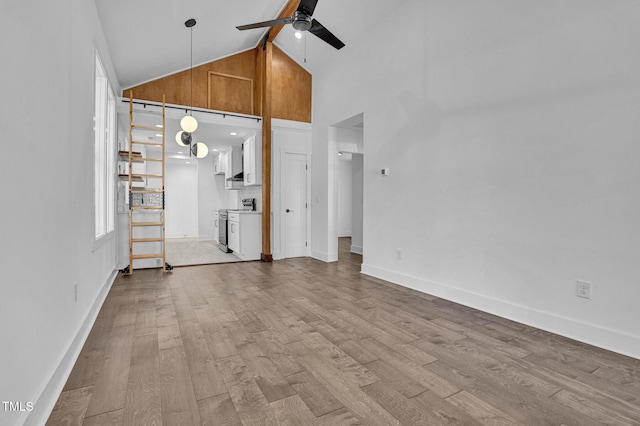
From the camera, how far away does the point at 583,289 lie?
266cm

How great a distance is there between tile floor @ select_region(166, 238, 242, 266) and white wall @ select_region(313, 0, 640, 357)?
323 cm

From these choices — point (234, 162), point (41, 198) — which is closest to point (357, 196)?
point (234, 162)

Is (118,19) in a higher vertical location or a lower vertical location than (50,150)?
higher

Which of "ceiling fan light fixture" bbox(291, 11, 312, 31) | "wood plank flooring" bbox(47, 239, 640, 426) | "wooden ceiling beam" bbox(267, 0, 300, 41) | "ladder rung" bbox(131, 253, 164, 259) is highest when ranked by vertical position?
"wooden ceiling beam" bbox(267, 0, 300, 41)

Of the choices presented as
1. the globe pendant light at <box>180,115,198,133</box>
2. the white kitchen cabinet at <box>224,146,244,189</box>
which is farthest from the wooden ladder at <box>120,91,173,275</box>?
the white kitchen cabinet at <box>224,146,244,189</box>

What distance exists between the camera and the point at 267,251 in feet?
20.4

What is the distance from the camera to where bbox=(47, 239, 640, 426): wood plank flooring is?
5.55 feet

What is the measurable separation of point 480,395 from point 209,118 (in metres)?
5.99

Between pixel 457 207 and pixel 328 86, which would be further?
pixel 328 86

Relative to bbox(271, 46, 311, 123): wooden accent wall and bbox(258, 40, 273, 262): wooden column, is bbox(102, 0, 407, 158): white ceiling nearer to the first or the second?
bbox(271, 46, 311, 123): wooden accent wall

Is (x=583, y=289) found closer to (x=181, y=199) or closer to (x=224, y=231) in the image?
(x=224, y=231)

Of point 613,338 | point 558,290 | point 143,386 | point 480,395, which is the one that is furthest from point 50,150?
point 613,338

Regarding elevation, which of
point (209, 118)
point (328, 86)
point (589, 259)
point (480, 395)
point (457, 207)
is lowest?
point (480, 395)

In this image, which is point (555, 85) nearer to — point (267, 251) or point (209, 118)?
point (267, 251)
